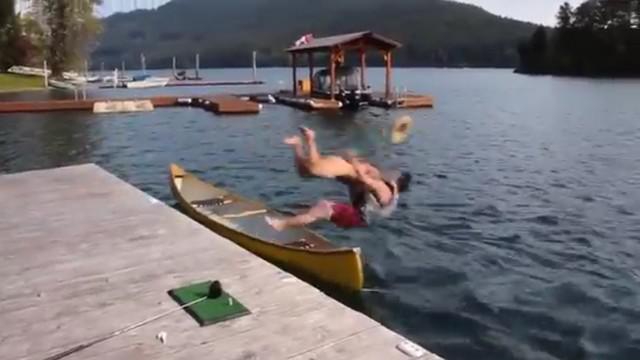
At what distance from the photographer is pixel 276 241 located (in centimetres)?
1127

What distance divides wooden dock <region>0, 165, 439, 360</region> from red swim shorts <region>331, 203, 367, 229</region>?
1973 millimetres

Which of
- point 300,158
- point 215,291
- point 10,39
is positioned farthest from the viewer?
point 10,39

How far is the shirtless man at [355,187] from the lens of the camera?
8.53 metres

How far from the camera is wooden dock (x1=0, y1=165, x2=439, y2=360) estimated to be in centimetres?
548

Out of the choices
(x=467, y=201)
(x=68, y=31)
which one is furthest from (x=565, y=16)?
(x=467, y=201)

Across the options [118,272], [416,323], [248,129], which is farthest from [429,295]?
[248,129]

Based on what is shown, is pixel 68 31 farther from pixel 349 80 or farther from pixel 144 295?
pixel 144 295

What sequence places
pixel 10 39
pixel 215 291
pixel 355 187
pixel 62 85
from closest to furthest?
pixel 215 291
pixel 355 187
pixel 62 85
pixel 10 39

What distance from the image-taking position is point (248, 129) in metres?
35.2

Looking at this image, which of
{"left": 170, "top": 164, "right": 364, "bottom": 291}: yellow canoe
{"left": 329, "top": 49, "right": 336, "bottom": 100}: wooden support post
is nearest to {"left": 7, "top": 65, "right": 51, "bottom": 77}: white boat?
{"left": 329, "top": 49, "right": 336, "bottom": 100}: wooden support post

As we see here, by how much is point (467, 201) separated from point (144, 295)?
1245 cm

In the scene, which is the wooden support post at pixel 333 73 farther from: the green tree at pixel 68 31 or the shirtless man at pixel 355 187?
the green tree at pixel 68 31

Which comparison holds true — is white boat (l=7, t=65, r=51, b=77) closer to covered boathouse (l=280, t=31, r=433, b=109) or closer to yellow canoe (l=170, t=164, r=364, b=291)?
covered boathouse (l=280, t=31, r=433, b=109)

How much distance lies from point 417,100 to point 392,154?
21862 mm
